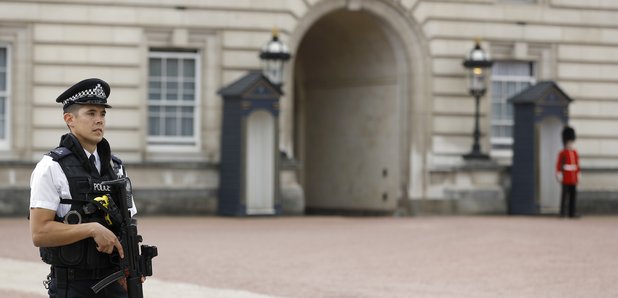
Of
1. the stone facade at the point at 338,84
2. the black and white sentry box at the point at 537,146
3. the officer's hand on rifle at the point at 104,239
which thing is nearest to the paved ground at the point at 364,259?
the stone facade at the point at 338,84

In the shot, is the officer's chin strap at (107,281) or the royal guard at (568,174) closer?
the officer's chin strap at (107,281)

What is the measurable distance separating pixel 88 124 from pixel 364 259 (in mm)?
9126

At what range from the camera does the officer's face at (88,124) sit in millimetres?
6508

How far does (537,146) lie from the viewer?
2422cm

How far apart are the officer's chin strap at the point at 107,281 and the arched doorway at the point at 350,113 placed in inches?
740

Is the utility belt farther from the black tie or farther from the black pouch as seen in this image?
the black tie

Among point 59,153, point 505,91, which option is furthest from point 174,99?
point 59,153

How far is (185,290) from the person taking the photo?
39.9ft

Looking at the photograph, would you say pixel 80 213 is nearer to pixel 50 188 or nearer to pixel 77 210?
pixel 77 210

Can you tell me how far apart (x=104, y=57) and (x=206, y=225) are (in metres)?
4.03

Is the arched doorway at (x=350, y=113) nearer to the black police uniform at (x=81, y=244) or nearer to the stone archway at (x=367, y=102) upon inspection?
the stone archway at (x=367, y=102)

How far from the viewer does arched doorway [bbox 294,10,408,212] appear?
83.6 feet

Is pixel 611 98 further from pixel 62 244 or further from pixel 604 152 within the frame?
pixel 62 244

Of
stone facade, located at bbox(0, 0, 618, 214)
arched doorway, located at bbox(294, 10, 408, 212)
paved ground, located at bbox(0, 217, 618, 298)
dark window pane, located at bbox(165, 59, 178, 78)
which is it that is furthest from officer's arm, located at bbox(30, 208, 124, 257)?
arched doorway, located at bbox(294, 10, 408, 212)
